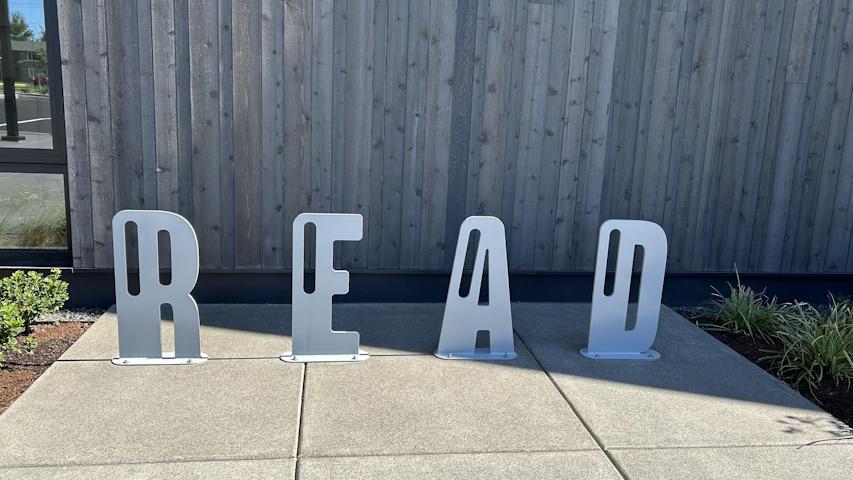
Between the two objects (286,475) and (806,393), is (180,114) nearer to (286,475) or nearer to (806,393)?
(286,475)

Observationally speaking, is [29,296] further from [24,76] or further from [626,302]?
[626,302]

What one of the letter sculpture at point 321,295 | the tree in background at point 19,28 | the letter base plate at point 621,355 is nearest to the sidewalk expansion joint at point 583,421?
the letter base plate at point 621,355

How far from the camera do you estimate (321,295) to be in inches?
149

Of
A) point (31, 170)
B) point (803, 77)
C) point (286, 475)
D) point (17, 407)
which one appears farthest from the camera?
point (803, 77)

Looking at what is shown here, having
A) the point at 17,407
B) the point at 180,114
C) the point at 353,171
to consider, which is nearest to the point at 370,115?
the point at 353,171

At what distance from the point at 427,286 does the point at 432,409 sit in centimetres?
203

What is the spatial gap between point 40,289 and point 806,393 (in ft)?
16.0

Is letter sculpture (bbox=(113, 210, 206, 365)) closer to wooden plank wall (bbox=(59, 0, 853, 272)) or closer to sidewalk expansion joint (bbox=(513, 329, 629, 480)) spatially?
wooden plank wall (bbox=(59, 0, 853, 272))

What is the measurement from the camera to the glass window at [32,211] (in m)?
A: 4.72

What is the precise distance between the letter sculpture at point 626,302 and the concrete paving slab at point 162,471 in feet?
7.26

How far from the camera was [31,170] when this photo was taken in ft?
15.4

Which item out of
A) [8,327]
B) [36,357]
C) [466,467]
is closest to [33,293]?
[36,357]

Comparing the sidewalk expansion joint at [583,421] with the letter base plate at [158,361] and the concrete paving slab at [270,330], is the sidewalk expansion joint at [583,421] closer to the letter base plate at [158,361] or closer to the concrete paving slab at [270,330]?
the concrete paving slab at [270,330]

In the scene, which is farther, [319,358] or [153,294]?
[319,358]
